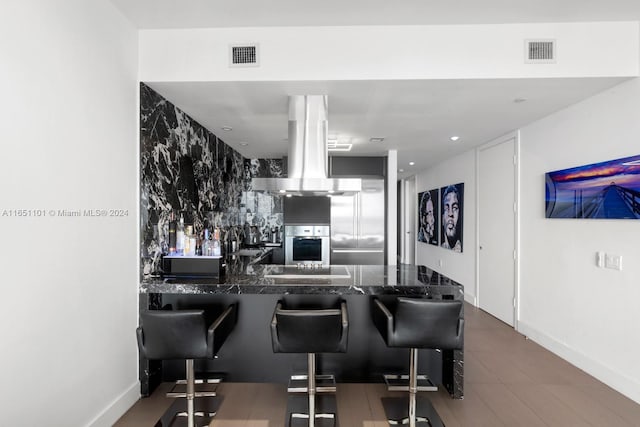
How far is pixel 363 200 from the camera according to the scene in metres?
5.79

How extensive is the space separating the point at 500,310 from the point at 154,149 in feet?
15.3

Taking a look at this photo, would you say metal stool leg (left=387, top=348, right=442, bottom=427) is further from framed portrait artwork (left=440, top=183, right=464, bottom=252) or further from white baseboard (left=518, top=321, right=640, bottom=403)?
framed portrait artwork (left=440, top=183, right=464, bottom=252)

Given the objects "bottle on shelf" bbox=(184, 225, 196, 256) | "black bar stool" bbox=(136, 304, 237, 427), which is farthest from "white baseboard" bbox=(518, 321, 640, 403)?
"bottle on shelf" bbox=(184, 225, 196, 256)

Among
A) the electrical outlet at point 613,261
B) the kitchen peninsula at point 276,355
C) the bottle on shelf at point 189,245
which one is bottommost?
the kitchen peninsula at point 276,355

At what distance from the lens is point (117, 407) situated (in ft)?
7.85

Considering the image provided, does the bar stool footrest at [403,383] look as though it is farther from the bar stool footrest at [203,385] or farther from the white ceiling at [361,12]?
the white ceiling at [361,12]

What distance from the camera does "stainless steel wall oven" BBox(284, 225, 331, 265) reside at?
18.9 ft

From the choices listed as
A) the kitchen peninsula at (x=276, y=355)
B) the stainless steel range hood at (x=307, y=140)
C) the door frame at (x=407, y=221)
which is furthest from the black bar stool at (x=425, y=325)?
the door frame at (x=407, y=221)

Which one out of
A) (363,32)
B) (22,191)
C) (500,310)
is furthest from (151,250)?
(500,310)

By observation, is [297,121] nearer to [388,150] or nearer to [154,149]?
[154,149]

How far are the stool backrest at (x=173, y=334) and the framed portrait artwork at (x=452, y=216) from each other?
4.83 metres

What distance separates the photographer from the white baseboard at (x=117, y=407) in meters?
2.22

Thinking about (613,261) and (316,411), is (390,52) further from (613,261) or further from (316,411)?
(316,411)

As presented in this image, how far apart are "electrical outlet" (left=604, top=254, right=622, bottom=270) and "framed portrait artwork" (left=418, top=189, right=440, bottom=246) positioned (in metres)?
3.82
